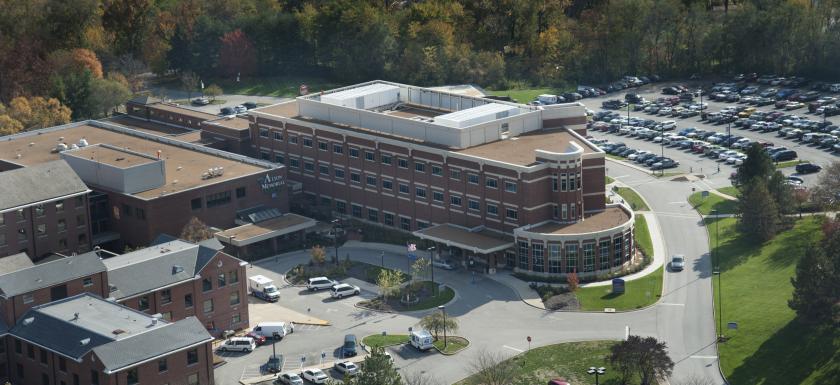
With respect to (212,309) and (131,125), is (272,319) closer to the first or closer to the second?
(212,309)

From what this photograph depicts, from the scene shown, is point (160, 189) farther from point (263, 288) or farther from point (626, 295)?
point (626, 295)

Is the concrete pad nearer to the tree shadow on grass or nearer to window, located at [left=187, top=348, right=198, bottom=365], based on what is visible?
window, located at [left=187, top=348, right=198, bottom=365]

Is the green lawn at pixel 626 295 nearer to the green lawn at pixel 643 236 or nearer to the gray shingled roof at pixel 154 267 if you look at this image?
the green lawn at pixel 643 236

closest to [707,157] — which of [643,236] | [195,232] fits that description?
[643,236]

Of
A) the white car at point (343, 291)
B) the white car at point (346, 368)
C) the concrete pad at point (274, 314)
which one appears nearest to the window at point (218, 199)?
the concrete pad at point (274, 314)

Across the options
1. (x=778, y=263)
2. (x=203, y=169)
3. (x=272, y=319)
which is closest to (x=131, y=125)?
(x=203, y=169)
